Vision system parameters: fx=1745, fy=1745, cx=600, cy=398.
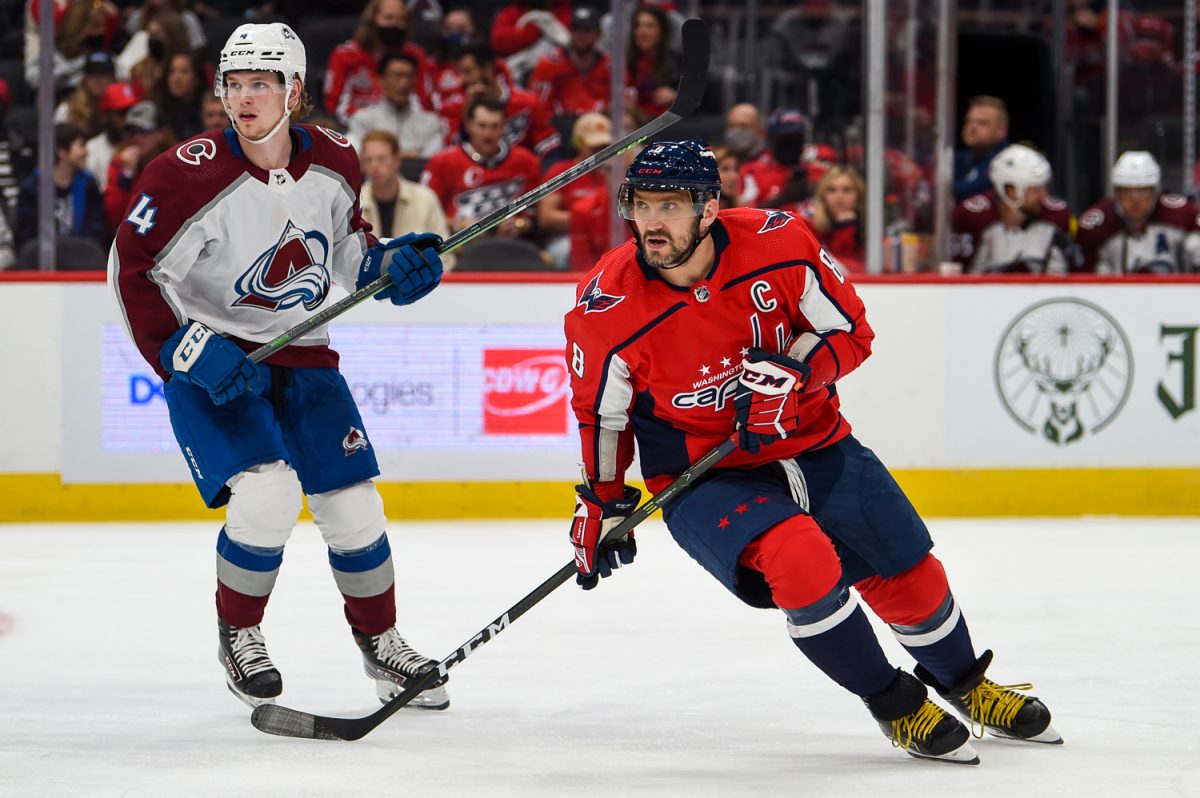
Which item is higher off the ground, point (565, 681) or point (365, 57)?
point (365, 57)

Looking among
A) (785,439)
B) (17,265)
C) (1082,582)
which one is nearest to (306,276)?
(785,439)

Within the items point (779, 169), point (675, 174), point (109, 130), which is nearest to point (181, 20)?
point (109, 130)

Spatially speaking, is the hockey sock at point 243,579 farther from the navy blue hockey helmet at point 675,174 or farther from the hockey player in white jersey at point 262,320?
the navy blue hockey helmet at point 675,174

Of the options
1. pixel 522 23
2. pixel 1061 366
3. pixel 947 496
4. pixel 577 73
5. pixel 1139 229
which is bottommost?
pixel 947 496

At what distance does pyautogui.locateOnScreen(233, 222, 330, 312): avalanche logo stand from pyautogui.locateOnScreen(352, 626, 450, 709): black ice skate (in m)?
0.61

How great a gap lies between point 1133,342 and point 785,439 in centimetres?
306

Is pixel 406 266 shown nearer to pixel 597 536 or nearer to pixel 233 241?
pixel 233 241

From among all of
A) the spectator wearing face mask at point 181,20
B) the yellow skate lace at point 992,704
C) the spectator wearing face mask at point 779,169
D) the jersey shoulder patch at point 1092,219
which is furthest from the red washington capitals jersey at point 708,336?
the spectator wearing face mask at point 181,20

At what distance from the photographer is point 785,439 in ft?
8.97

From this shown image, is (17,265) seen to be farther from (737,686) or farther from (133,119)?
(737,686)

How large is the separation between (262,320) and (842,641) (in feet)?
3.86

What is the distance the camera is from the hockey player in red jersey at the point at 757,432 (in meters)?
2.58

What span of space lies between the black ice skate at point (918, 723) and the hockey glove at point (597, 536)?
0.44 m

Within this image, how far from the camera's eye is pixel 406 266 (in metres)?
3.00
